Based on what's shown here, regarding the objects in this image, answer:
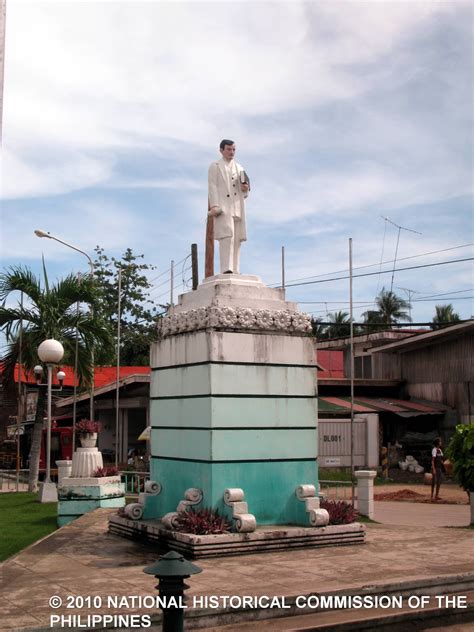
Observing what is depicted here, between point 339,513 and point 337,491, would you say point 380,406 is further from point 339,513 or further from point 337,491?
point 339,513

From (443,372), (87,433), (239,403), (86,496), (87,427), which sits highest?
(443,372)

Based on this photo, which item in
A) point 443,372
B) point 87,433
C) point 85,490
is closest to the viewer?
point 85,490

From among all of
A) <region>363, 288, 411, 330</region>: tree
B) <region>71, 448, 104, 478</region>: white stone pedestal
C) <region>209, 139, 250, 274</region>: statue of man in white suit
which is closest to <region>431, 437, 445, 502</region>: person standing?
<region>71, 448, 104, 478</region>: white stone pedestal

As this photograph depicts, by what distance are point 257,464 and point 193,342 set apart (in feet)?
6.48

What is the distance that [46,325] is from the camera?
19.6m

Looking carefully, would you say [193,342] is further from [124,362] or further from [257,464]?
[124,362]

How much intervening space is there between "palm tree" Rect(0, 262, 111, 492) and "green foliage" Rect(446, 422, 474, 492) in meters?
9.69

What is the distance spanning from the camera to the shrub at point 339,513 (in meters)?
10.9

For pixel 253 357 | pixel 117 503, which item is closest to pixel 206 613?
pixel 253 357

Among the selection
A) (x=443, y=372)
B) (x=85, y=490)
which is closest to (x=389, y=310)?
(x=443, y=372)

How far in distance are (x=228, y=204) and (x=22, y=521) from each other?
7.21m

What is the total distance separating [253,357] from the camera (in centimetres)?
1091

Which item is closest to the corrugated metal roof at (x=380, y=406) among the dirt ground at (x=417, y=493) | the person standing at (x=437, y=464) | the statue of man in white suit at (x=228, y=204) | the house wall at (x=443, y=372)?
the house wall at (x=443, y=372)

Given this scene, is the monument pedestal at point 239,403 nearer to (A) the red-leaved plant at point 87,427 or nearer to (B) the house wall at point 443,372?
(A) the red-leaved plant at point 87,427
